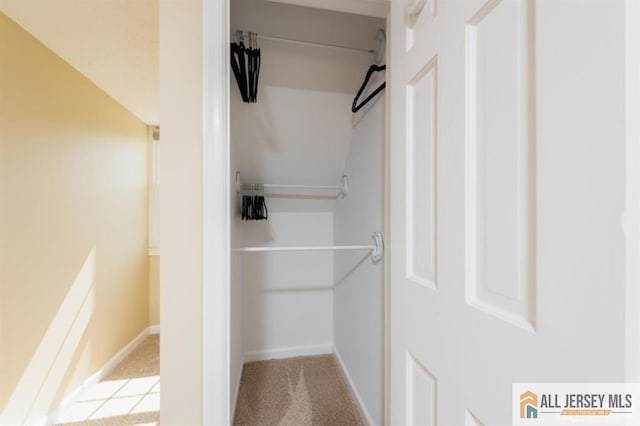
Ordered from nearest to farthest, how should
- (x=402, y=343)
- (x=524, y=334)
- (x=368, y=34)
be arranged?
1. (x=524, y=334)
2. (x=402, y=343)
3. (x=368, y=34)

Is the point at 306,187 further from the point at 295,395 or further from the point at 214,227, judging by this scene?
the point at 295,395

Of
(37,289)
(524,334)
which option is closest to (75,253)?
(37,289)

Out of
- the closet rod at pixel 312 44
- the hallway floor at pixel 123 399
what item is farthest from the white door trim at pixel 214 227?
the hallway floor at pixel 123 399

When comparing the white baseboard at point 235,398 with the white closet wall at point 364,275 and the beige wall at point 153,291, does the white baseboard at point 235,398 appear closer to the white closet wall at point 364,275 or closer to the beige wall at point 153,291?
the white closet wall at point 364,275

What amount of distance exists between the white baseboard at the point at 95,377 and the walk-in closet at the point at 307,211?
3.73 feet

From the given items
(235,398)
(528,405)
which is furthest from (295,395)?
(528,405)

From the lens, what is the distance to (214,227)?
860 mm

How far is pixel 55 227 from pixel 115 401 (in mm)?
1298

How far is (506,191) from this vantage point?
0.43 m

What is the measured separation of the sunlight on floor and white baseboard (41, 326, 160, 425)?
0.03 meters

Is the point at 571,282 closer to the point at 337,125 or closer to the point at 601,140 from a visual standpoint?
the point at 601,140

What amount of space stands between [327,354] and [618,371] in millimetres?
2339

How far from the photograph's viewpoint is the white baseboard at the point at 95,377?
1690mm

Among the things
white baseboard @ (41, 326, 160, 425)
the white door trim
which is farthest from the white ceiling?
white baseboard @ (41, 326, 160, 425)
